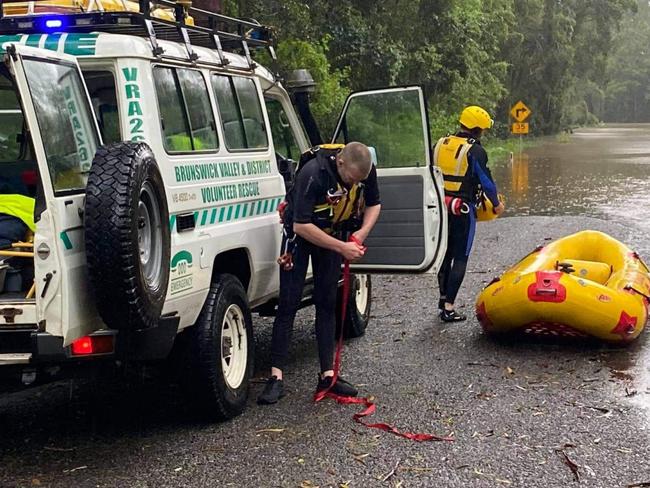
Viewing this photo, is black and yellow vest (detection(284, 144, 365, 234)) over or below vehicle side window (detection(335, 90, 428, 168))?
below

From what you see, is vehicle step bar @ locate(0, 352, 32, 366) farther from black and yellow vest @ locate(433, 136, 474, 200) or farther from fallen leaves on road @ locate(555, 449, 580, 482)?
black and yellow vest @ locate(433, 136, 474, 200)

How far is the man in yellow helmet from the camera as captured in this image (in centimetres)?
805

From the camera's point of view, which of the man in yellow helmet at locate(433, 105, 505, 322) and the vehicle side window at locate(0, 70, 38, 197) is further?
the man in yellow helmet at locate(433, 105, 505, 322)

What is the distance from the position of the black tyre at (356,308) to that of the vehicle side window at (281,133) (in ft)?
3.92

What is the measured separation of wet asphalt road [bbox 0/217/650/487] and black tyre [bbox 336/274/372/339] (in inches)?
8.2

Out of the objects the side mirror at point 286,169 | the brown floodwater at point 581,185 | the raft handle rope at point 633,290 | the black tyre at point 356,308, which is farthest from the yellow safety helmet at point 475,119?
the brown floodwater at point 581,185

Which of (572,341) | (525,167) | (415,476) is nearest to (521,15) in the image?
(525,167)

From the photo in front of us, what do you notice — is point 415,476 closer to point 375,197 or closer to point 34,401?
point 375,197

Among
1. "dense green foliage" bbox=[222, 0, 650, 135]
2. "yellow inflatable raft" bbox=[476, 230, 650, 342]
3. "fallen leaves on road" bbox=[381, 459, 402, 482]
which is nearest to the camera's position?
"fallen leaves on road" bbox=[381, 459, 402, 482]

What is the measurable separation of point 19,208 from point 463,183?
4.44 meters

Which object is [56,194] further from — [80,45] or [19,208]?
[80,45]

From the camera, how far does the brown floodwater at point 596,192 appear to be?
265 inches

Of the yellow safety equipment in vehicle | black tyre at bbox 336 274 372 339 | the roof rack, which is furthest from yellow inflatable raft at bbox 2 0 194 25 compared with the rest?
the yellow safety equipment in vehicle

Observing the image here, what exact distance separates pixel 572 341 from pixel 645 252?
16.4ft
